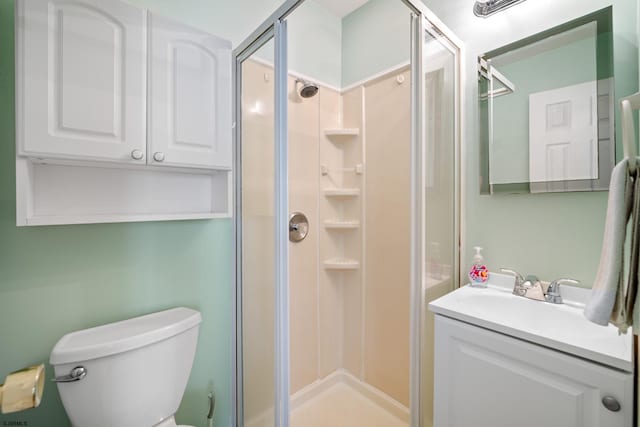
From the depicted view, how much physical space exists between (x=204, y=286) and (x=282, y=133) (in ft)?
2.82

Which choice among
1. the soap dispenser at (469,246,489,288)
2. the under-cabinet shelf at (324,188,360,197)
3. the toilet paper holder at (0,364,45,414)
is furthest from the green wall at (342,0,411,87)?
the toilet paper holder at (0,364,45,414)

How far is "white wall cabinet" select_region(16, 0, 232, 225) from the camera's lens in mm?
788

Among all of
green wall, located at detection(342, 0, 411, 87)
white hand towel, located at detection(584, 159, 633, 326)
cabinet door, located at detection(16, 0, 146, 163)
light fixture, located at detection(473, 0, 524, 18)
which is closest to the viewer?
white hand towel, located at detection(584, 159, 633, 326)

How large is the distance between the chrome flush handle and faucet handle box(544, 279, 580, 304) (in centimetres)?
165

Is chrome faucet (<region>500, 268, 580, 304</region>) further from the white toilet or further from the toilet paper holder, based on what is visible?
the toilet paper holder

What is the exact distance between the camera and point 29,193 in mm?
812

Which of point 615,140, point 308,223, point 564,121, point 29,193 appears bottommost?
point 308,223

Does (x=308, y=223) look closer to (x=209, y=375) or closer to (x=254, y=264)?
(x=254, y=264)

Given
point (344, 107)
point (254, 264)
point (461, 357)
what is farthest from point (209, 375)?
point (344, 107)

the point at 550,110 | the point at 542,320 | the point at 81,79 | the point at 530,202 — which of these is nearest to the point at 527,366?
the point at 542,320

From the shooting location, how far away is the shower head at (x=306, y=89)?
1.63m

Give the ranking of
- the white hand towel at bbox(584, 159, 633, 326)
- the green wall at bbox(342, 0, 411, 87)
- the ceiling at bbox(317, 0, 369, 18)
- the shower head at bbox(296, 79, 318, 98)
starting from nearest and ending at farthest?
the white hand towel at bbox(584, 159, 633, 326) < the green wall at bbox(342, 0, 411, 87) < the shower head at bbox(296, 79, 318, 98) < the ceiling at bbox(317, 0, 369, 18)

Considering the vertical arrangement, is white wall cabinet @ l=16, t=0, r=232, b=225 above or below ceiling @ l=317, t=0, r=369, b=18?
below

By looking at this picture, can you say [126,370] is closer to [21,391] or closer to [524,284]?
[21,391]
